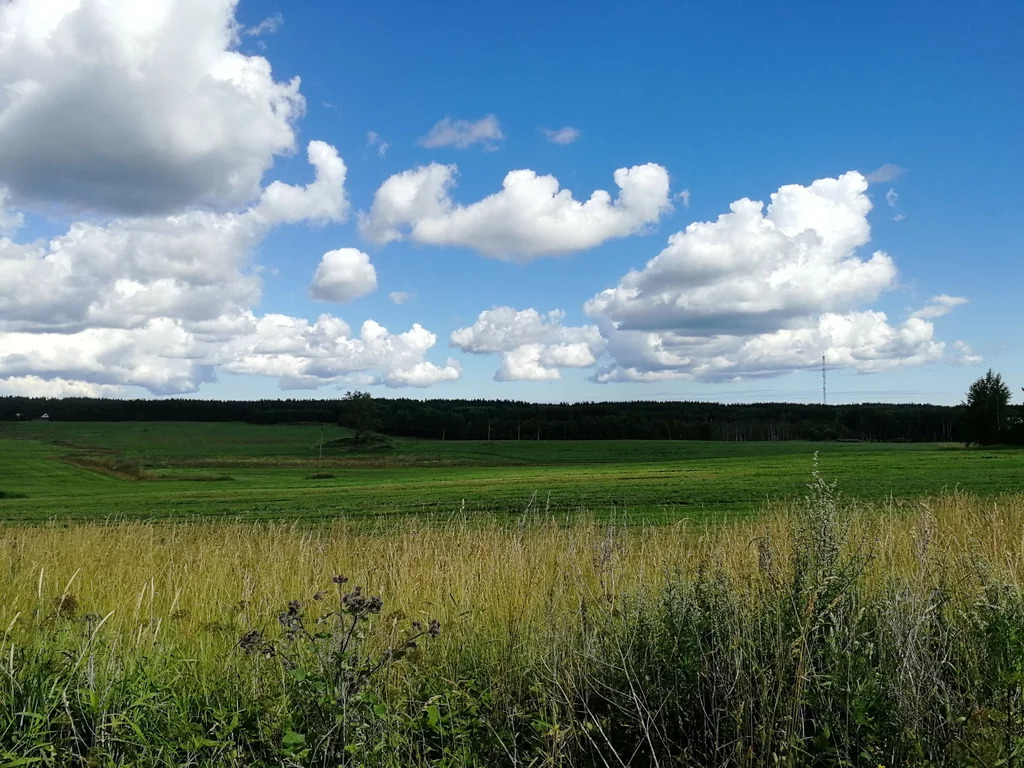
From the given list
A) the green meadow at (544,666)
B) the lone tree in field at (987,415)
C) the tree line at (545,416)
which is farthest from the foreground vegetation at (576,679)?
the tree line at (545,416)

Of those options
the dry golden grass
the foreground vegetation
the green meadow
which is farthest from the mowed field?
the foreground vegetation

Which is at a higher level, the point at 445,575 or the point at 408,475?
the point at 445,575

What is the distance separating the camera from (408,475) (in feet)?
211

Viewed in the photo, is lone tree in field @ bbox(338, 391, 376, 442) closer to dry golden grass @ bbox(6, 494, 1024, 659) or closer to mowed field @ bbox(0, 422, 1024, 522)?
mowed field @ bbox(0, 422, 1024, 522)

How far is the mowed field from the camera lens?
28.5 metres

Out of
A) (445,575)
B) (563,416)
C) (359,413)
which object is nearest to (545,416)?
(563,416)

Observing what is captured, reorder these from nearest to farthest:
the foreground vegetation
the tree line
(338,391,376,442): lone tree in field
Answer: the foreground vegetation → (338,391,376,442): lone tree in field → the tree line

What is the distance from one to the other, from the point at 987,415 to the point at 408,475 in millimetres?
70892

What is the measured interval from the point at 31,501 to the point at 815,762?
45.2 metres

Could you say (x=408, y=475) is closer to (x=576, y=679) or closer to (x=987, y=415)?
(x=576, y=679)

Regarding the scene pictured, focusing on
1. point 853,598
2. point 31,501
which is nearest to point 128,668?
point 853,598

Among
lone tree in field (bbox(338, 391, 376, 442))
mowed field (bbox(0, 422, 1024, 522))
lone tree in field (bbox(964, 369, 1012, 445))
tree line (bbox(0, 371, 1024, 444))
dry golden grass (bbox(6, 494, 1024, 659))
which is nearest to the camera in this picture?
dry golden grass (bbox(6, 494, 1024, 659))

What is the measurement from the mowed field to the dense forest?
15.2 metres

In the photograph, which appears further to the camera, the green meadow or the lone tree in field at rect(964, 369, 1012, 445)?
the lone tree in field at rect(964, 369, 1012, 445)
